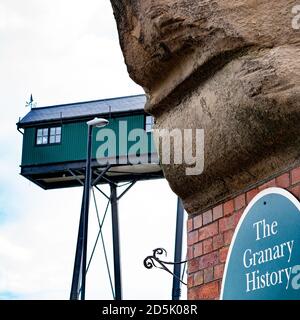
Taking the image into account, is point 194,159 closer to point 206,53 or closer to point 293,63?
point 206,53

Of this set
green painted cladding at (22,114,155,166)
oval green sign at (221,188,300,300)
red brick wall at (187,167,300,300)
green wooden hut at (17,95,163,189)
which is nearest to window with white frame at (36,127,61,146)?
green wooden hut at (17,95,163,189)

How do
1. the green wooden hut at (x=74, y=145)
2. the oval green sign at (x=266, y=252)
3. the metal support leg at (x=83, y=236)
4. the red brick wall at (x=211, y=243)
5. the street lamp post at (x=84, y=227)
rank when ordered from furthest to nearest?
1. the green wooden hut at (x=74, y=145)
2. the metal support leg at (x=83, y=236)
3. the street lamp post at (x=84, y=227)
4. the red brick wall at (x=211, y=243)
5. the oval green sign at (x=266, y=252)

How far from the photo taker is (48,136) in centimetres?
2169

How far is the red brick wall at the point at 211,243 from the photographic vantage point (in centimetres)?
330

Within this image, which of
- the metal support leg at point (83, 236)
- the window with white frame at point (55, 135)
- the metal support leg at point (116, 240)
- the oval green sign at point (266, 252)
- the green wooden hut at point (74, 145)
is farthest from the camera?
the window with white frame at point (55, 135)

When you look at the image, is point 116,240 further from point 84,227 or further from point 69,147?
point 84,227

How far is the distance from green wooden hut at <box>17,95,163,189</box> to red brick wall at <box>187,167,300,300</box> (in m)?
16.0

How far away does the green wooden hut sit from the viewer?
2012cm

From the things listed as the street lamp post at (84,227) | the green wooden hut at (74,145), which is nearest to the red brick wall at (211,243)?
the street lamp post at (84,227)

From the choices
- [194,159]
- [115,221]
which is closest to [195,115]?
[194,159]

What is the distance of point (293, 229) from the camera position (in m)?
2.84

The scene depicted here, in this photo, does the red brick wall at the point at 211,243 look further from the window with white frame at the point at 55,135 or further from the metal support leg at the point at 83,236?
the window with white frame at the point at 55,135

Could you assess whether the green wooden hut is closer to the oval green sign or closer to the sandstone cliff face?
the sandstone cliff face
